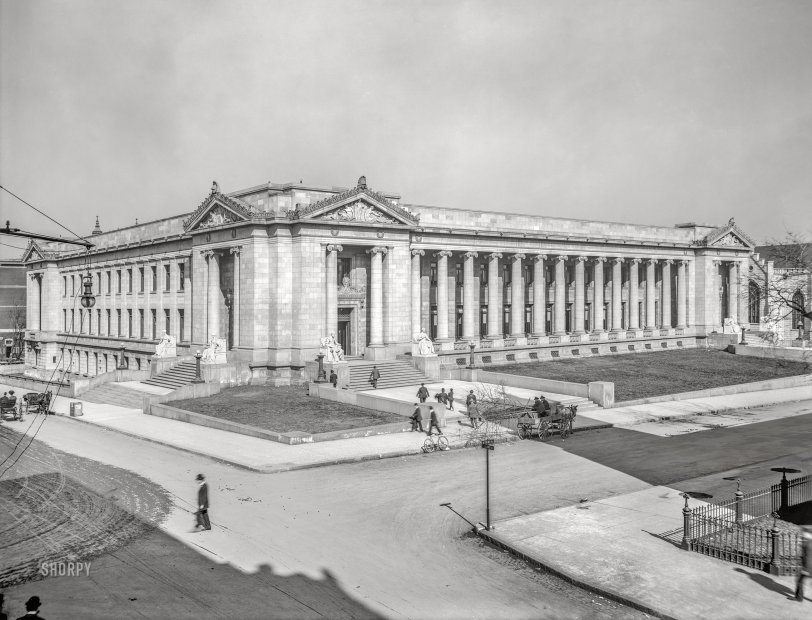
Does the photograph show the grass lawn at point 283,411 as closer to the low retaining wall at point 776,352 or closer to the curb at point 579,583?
the curb at point 579,583

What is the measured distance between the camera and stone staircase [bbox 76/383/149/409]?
44625 millimetres

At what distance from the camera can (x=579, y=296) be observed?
68.8 meters

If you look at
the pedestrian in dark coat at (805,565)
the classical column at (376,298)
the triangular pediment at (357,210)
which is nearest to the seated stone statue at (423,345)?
the classical column at (376,298)

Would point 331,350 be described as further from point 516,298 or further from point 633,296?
point 633,296

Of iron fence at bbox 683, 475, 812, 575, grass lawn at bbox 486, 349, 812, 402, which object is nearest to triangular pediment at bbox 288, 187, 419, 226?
grass lawn at bbox 486, 349, 812, 402

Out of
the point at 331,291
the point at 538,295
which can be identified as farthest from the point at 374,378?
the point at 538,295

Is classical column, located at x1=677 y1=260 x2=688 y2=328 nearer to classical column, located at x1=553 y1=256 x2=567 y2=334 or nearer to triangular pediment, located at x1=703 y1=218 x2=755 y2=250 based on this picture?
triangular pediment, located at x1=703 y1=218 x2=755 y2=250

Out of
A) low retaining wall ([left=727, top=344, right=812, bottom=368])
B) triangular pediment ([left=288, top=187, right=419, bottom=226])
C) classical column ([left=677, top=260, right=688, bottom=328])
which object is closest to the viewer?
triangular pediment ([left=288, top=187, right=419, bottom=226])

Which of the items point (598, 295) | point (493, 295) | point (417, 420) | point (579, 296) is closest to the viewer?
point (417, 420)

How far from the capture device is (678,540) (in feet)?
60.1

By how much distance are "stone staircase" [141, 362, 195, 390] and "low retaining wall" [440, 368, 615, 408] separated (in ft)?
58.1

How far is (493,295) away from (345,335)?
1576 cm

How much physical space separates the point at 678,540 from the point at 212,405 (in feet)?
94.1

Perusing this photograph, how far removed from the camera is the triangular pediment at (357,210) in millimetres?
48781
